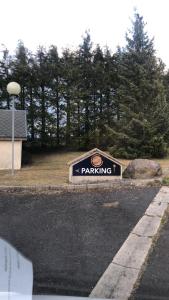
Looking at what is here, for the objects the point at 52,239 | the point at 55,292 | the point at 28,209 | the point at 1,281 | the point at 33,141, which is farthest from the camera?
the point at 33,141

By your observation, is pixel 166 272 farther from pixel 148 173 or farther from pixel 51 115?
pixel 51 115

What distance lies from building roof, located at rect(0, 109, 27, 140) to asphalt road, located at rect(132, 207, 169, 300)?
59.1 feet

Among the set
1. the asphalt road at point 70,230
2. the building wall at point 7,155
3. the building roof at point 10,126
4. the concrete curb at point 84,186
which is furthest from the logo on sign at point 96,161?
the building roof at point 10,126

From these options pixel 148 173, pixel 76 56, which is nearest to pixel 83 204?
pixel 148 173

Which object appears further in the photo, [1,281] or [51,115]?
[51,115]

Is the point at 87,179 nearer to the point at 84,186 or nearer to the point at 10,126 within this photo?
the point at 84,186

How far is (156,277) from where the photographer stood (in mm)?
4809

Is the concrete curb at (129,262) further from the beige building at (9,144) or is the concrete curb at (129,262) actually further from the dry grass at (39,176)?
the beige building at (9,144)

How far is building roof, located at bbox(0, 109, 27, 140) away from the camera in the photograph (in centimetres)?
2336

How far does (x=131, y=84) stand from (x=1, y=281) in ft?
73.7

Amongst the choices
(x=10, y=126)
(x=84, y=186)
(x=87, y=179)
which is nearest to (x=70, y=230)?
(x=84, y=186)

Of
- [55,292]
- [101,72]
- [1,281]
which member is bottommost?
[55,292]

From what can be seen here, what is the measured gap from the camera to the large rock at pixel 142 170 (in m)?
12.4

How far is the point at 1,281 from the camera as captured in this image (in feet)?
8.80
